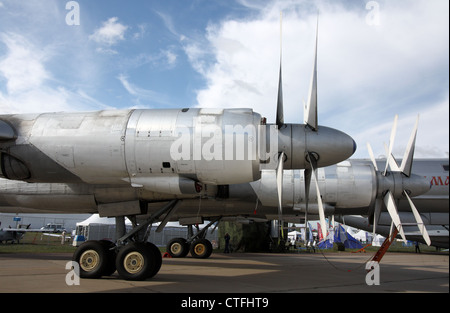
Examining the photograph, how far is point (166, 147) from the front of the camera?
22.9 ft

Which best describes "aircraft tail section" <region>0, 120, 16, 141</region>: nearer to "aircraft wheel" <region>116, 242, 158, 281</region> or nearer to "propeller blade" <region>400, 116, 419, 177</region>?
"aircraft wheel" <region>116, 242, 158, 281</region>

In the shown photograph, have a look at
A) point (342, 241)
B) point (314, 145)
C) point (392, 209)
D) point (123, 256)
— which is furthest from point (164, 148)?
point (342, 241)

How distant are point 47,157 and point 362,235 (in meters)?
54.9

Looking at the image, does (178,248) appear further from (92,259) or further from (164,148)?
(164,148)

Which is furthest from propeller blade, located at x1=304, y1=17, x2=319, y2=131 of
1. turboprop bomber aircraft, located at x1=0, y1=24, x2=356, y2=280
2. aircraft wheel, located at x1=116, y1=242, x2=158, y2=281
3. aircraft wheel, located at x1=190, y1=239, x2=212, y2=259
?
aircraft wheel, located at x1=190, y1=239, x2=212, y2=259

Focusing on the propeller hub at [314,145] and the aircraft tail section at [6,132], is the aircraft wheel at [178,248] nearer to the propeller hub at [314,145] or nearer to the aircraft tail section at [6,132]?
the aircraft tail section at [6,132]

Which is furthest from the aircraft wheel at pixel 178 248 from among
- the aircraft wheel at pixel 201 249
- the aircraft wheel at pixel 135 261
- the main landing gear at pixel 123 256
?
the aircraft wheel at pixel 135 261

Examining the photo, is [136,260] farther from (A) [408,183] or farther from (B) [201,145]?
(A) [408,183]

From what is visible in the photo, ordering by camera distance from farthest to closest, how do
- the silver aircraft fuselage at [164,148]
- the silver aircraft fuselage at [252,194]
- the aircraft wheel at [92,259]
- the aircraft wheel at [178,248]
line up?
the aircraft wheel at [178,248], the silver aircraft fuselage at [252,194], the aircraft wheel at [92,259], the silver aircraft fuselage at [164,148]

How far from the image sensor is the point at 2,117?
7.87 meters

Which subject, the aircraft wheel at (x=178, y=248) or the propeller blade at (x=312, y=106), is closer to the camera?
the propeller blade at (x=312, y=106)

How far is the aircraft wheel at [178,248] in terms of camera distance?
18.0 meters

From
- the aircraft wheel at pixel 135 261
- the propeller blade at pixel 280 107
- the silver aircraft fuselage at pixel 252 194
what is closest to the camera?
the propeller blade at pixel 280 107
